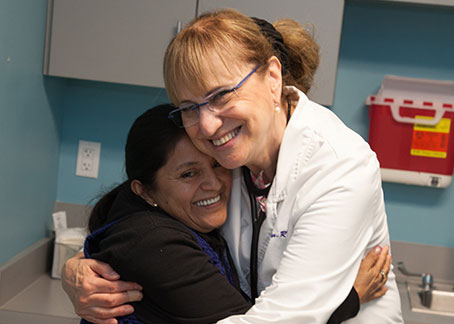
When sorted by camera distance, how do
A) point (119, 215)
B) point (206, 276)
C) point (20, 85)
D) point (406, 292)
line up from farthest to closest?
point (406, 292), point (20, 85), point (119, 215), point (206, 276)

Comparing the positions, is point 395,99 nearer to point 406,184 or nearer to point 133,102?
point 406,184

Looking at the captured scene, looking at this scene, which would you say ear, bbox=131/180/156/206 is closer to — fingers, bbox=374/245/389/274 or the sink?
fingers, bbox=374/245/389/274

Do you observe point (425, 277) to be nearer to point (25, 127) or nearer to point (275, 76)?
point (275, 76)

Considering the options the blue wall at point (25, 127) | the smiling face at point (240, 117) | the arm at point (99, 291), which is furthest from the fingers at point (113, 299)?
the blue wall at point (25, 127)

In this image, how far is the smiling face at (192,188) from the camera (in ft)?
4.65

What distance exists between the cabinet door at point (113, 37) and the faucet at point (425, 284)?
1.28m

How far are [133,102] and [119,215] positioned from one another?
4.39 ft

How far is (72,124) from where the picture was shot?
8.73 feet

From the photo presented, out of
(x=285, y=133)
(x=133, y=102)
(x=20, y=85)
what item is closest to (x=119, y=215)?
(x=285, y=133)

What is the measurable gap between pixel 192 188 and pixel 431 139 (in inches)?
55.6

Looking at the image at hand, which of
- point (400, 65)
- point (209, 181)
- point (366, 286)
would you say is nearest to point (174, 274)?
point (209, 181)

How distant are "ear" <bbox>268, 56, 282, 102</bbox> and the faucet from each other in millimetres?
1368

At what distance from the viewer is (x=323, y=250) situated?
46.4 inches

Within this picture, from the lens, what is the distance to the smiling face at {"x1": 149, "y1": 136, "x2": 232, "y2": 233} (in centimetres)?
142
